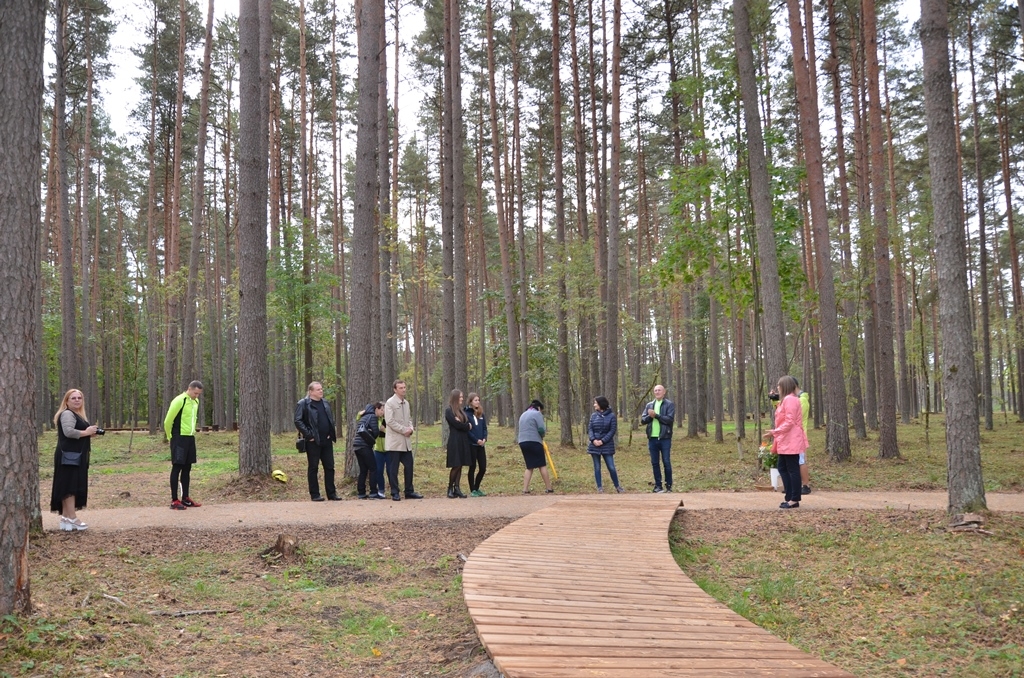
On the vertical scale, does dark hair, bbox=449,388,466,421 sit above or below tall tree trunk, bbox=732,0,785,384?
below

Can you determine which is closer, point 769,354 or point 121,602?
point 121,602

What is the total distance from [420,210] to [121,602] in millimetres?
33091

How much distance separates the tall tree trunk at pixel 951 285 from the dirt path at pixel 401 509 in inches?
58.8

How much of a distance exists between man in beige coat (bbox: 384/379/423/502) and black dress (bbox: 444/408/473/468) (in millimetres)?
686

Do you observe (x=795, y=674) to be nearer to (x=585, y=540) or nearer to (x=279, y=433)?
(x=585, y=540)

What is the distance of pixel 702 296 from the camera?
2942cm

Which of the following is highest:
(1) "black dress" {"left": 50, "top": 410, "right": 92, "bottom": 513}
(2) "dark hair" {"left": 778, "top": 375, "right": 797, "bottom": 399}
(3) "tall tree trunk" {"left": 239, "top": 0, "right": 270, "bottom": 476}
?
(3) "tall tree trunk" {"left": 239, "top": 0, "right": 270, "bottom": 476}

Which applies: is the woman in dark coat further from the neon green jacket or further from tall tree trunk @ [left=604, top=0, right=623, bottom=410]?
tall tree trunk @ [left=604, top=0, right=623, bottom=410]

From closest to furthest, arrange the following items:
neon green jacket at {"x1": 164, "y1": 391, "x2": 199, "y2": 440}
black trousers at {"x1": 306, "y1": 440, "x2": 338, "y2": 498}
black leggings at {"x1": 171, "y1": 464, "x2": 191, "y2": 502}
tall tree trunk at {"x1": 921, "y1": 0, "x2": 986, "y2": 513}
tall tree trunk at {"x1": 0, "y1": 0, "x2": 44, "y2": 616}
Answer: tall tree trunk at {"x1": 0, "y1": 0, "x2": 44, "y2": 616}
tall tree trunk at {"x1": 921, "y1": 0, "x2": 986, "y2": 513}
neon green jacket at {"x1": 164, "y1": 391, "x2": 199, "y2": 440}
black leggings at {"x1": 171, "y1": 464, "x2": 191, "y2": 502}
black trousers at {"x1": 306, "y1": 440, "x2": 338, "y2": 498}

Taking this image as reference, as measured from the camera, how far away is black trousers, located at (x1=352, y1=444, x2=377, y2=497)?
39.5ft

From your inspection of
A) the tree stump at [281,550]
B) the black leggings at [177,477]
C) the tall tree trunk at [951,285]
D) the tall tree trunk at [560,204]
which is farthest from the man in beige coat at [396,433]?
the tall tree trunk at [560,204]

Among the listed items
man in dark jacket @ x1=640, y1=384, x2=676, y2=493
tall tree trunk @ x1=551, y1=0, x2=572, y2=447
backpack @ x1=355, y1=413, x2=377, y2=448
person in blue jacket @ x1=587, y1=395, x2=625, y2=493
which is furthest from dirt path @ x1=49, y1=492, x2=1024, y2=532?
tall tree trunk @ x1=551, y1=0, x2=572, y2=447

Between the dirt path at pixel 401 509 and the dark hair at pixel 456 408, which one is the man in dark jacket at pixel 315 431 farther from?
the dark hair at pixel 456 408

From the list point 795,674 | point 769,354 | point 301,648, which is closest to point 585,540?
point 301,648
